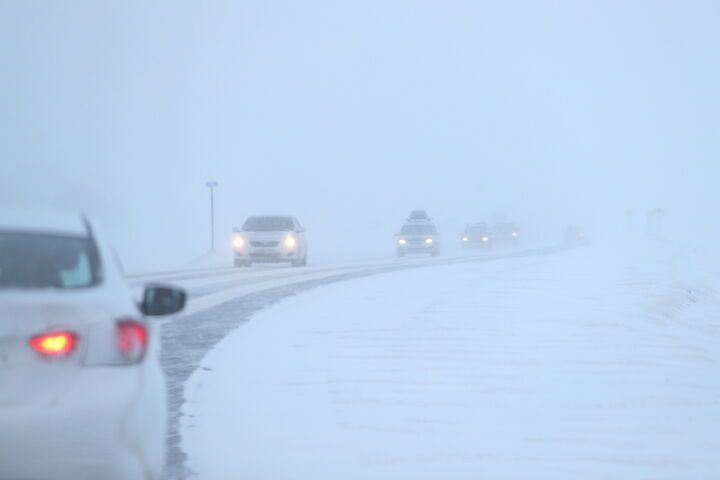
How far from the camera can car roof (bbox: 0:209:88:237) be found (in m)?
4.70

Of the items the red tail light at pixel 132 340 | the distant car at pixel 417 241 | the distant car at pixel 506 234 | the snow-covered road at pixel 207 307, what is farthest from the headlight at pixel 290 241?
the distant car at pixel 506 234

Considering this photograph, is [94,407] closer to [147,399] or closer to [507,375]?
[147,399]

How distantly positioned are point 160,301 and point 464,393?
3861 mm

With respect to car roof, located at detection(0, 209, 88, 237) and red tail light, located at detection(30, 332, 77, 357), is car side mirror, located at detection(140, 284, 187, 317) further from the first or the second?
red tail light, located at detection(30, 332, 77, 357)

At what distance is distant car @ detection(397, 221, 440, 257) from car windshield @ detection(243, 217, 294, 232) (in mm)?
13466

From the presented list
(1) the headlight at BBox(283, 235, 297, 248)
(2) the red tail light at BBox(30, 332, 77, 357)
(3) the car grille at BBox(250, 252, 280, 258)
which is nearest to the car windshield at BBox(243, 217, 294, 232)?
(1) the headlight at BBox(283, 235, 297, 248)

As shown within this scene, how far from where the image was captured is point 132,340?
4391 mm

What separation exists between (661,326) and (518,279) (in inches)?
251

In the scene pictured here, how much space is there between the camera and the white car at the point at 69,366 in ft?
12.8

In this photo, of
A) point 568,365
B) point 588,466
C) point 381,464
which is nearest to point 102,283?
point 381,464

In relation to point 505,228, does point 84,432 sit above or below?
above

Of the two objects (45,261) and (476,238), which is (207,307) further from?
(476,238)

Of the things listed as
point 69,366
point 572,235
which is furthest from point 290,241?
point 572,235

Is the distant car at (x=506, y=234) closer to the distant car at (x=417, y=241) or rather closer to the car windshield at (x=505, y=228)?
the car windshield at (x=505, y=228)
